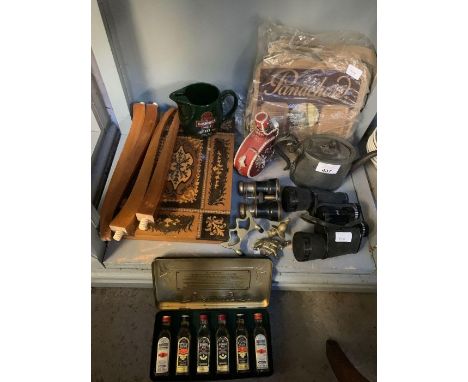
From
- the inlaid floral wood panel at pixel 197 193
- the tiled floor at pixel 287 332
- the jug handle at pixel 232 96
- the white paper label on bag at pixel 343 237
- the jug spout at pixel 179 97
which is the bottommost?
the tiled floor at pixel 287 332

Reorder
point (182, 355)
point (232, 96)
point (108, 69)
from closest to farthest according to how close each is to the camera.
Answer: point (182, 355) < point (108, 69) < point (232, 96)

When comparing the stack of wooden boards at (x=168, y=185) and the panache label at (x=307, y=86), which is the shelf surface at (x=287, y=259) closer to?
the stack of wooden boards at (x=168, y=185)

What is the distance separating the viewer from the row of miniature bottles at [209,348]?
99 centimetres

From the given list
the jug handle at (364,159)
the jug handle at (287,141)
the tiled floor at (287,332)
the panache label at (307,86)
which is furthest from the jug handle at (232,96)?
the tiled floor at (287,332)

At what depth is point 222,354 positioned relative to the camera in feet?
3.30

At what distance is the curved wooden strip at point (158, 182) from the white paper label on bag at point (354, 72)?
0.63 metres

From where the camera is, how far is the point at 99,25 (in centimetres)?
97

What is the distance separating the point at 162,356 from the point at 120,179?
1.91 feet

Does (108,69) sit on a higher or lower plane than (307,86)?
higher

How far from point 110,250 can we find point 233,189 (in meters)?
0.47

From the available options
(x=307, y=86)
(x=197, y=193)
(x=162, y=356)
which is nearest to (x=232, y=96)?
(x=307, y=86)

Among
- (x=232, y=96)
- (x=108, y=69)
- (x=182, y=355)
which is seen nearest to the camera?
(x=182, y=355)

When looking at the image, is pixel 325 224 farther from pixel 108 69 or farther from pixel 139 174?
pixel 108 69

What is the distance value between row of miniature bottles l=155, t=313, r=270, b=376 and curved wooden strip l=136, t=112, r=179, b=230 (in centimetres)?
35
